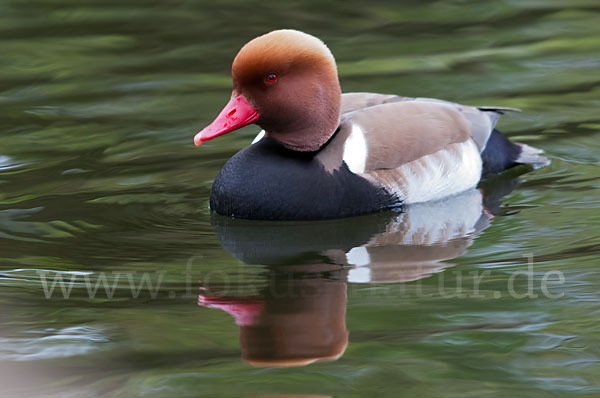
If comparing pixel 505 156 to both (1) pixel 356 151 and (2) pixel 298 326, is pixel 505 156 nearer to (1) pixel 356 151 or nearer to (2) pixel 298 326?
(1) pixel 356 151

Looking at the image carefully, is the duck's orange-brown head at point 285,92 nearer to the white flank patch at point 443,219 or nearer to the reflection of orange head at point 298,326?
the white flank patch at point 443,219

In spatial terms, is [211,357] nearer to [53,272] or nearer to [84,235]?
[53,272]

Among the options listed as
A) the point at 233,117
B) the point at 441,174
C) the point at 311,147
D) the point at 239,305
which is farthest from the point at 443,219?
the point at 239,305

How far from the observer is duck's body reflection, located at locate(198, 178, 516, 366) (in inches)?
166

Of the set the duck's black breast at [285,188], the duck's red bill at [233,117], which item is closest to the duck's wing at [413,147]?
the duck's black breast at [285,188]

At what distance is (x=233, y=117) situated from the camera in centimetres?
582

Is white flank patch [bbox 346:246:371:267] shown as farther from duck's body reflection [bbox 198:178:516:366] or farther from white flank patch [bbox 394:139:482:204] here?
white flank patch [bbox 394:139:482:204]

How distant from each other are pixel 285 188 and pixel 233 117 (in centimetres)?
48

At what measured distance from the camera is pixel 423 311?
4504 millimetres

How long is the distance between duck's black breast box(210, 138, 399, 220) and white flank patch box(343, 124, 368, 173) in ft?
0.19

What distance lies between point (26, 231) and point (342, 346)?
240 cm

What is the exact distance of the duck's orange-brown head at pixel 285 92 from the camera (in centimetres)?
572

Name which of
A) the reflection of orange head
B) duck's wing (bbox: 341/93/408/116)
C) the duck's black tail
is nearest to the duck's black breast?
duck's wing (bbox: 341/93/408/116)

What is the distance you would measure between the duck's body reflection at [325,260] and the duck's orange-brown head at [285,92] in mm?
536
